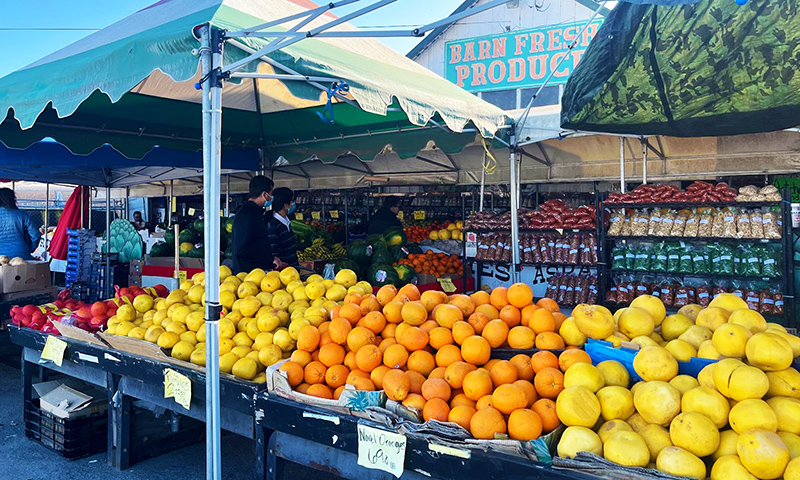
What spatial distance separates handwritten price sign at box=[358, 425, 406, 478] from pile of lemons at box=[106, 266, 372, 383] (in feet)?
2.75

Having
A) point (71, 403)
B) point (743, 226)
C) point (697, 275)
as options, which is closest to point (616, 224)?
point (697, 275)

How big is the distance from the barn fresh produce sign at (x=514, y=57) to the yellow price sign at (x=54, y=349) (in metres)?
14.3

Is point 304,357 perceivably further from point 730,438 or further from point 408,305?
point 730,438

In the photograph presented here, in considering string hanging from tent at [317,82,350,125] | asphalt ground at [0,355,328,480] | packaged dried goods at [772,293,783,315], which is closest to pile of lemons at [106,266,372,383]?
asphalt ground at [0,355,328,480]

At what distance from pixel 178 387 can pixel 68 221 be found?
725 cm

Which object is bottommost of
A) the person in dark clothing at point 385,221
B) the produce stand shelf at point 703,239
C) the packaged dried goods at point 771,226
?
the produce stand shelf at point 703,239

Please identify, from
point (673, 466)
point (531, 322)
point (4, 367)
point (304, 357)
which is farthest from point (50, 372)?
point (673, 466)

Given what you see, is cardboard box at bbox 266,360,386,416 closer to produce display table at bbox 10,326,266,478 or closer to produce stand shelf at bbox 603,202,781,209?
produce display table at bbox 10,326,266,478

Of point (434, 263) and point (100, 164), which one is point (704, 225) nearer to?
point (434, 263)

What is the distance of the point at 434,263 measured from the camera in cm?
787

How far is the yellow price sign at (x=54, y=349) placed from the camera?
3822 millimetres

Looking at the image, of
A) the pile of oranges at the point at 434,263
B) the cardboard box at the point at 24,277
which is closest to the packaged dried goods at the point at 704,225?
the pile of oranges at the point at 434,263

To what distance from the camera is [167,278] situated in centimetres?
780

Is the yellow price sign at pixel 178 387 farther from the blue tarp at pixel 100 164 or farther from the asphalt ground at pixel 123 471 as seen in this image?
the blue tarp at pixel 100 164
